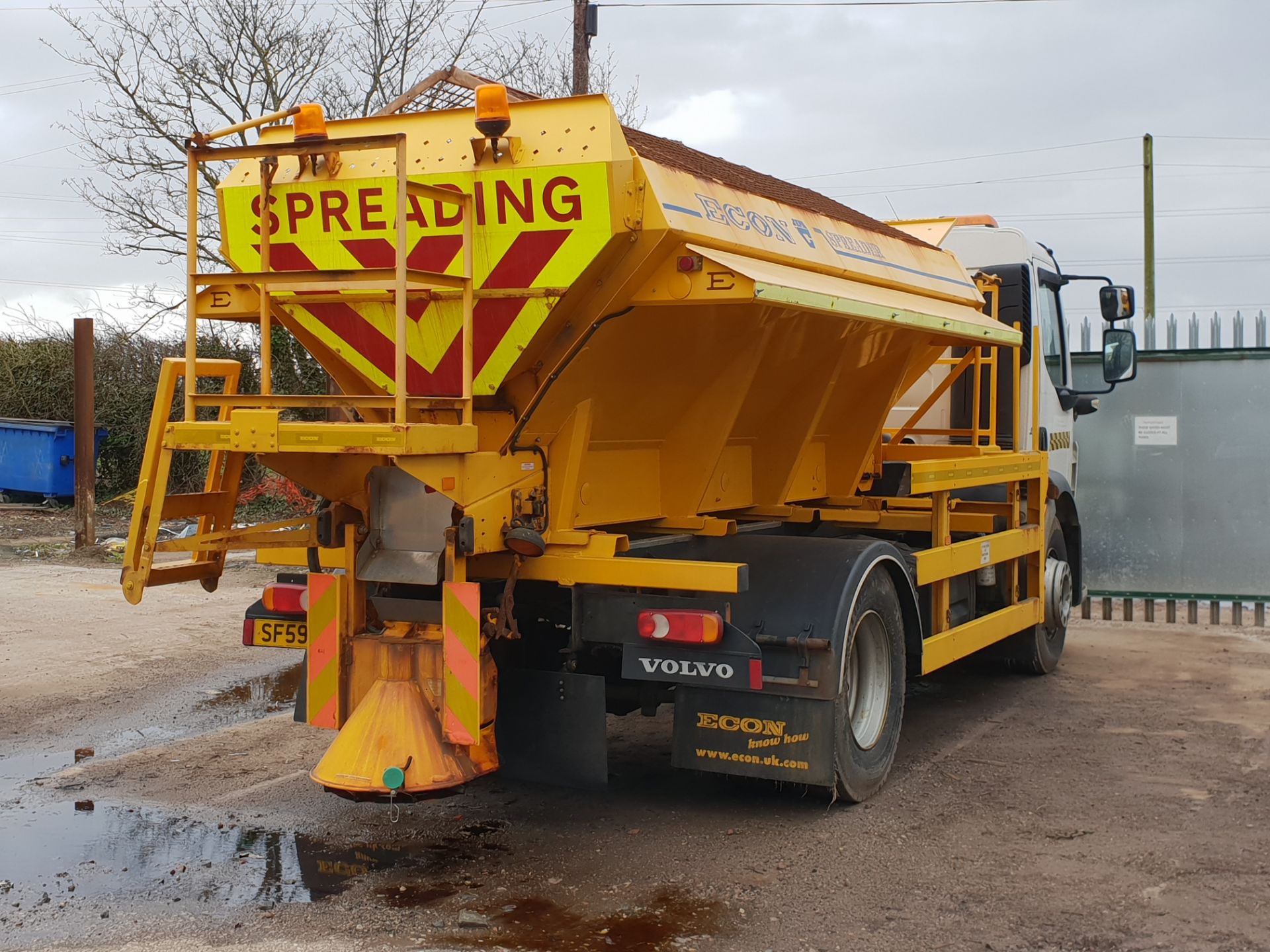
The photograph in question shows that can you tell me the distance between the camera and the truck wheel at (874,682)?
5.58m

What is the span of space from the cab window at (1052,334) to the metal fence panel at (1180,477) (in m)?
2.25

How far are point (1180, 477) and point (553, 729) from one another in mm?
8003

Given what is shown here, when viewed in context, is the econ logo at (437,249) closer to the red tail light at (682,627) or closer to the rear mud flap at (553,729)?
the red tail light at (682,627)

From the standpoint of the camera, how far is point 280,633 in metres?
5.59

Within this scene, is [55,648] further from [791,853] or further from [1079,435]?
[1079,435]

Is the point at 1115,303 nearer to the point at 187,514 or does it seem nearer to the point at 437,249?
the point at 437,249

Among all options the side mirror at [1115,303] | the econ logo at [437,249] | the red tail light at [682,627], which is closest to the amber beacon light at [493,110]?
the econ logo at [437,249]

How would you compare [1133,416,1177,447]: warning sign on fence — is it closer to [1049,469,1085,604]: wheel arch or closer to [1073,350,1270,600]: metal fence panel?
[1073,350,1270,600]: metal fence panel

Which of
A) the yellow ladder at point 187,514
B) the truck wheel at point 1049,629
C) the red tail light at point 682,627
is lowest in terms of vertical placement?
the truck wheel at point 1049,629

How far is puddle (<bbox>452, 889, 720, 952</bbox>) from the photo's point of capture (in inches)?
159

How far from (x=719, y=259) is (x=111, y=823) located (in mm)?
3359

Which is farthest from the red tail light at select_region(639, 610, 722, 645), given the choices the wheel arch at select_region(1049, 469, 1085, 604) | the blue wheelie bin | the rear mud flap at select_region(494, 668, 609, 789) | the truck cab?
the blue wheelie bin

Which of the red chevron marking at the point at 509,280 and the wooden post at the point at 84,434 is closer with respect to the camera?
the red chevron marking at the point at 509,280

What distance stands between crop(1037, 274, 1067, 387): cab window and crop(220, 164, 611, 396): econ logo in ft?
16.4
